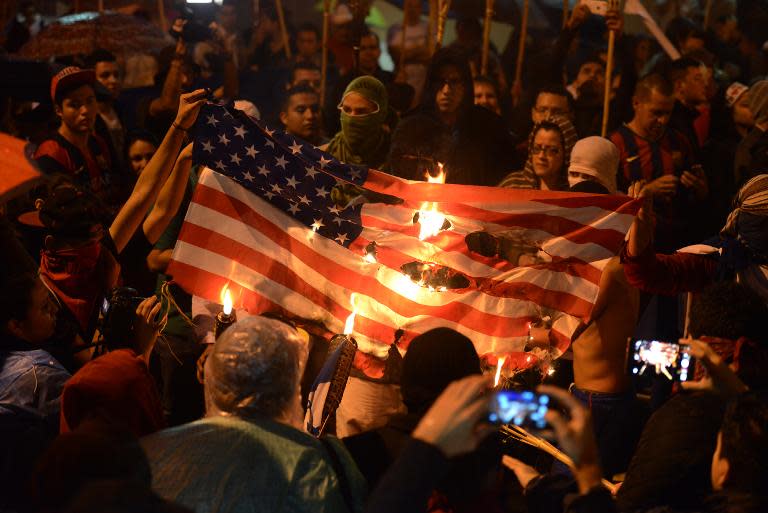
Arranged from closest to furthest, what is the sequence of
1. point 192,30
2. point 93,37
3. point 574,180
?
point 574,180 → point 93,37 → point 192,30

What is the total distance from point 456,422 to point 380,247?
10.1ft

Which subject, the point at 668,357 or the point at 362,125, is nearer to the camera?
the point at 668,357

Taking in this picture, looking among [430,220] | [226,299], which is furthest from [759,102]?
[226,299]

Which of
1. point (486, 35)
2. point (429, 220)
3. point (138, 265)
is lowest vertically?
point (138, 265)

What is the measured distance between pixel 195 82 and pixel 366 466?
312 inches

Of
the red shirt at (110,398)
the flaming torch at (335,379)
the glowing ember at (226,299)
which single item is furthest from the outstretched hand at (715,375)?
the glowing ember at (226,299)

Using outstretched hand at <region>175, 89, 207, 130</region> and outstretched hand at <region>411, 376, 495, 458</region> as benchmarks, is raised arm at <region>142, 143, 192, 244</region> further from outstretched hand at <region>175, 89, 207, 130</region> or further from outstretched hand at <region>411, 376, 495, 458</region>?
outstretched hand at <region>411, 376, 495, 458</region>

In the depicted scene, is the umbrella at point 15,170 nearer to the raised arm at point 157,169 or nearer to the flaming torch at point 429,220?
the raised arm at point 157,169

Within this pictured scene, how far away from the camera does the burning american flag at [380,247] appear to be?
20.1 ft

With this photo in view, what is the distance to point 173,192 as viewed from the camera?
6.57m

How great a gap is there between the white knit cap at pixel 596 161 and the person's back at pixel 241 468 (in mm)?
3677

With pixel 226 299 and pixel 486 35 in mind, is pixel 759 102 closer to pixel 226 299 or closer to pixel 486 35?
pixel 486 35

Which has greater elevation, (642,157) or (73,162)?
(642,157)

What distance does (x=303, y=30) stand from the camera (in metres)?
13.4
